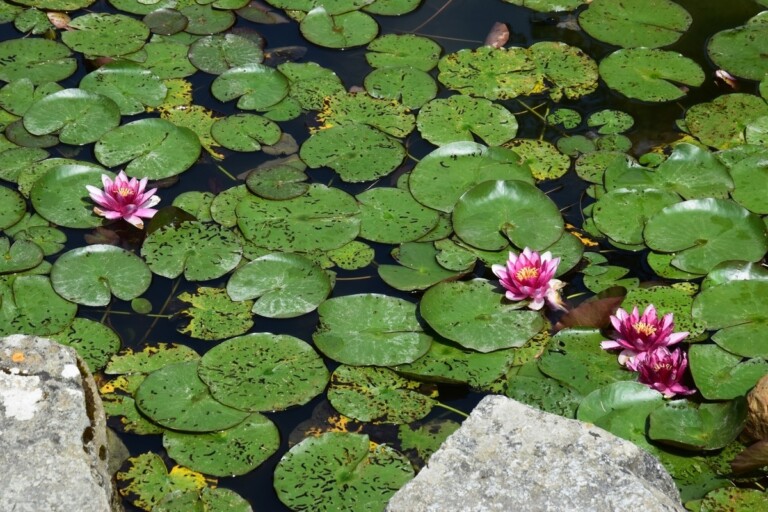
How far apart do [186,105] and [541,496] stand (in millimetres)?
3089

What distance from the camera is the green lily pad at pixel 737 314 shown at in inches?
151

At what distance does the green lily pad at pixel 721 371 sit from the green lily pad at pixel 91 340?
7.47 ft

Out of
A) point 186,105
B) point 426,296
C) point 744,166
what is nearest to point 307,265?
point 426,296

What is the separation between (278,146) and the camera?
4.86 m

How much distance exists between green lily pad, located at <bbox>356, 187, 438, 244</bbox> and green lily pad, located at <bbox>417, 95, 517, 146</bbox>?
487mm

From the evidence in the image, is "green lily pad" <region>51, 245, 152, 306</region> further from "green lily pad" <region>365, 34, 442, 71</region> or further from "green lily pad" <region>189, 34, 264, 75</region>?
"green lily pad" <region>365, 34, 442, 71</region>

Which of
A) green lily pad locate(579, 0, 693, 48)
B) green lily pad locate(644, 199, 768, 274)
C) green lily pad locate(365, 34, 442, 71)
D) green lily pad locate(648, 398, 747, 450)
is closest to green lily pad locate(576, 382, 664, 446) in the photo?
green lily pad locate(648, 398, 747, 450)

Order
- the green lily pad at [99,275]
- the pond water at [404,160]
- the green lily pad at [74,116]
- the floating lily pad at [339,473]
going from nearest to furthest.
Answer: the floating lily pad at [339,473] < the pond water at [404,160] < the green lily pad at [99,275] < the green lily pad at [74,116]

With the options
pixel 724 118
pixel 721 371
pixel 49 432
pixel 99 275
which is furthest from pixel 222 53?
pixel 721 371

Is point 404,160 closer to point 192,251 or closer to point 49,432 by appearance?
point 192,251

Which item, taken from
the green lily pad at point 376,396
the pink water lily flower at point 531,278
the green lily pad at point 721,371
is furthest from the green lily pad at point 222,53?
the green lily pad at point 721,371

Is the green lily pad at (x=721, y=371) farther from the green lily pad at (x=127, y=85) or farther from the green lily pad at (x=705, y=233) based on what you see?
the green lily pad at (x=127, y=85)

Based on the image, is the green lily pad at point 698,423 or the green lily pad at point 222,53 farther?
the green lily pad at point 222,53

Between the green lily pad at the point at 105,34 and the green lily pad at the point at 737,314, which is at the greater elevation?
the green lily pad at the point at 737,314
